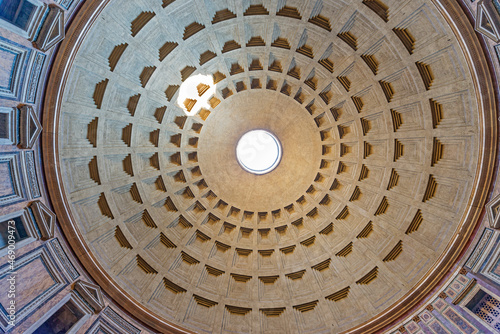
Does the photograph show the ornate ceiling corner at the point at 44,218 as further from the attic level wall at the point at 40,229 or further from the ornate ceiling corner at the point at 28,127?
the ornate ceiling corner at the point at 28,127

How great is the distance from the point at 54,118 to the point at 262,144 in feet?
49.5

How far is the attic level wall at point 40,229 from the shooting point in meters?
13.6

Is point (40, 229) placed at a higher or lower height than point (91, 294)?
higher

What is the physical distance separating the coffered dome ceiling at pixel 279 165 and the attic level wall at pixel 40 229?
0.98 metres

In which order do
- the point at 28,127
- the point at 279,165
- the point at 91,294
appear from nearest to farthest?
the point at 28,127
the point at 91,294
the point at 279,165

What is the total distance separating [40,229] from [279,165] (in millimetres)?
15542

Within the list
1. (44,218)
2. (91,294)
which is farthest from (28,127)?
(91,294)

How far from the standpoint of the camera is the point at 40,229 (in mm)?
16000

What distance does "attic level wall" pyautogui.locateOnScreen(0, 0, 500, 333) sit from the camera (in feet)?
44.6

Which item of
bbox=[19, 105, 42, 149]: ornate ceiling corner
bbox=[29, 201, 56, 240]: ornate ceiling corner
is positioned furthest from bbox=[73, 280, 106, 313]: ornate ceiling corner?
bbox=[19, 105, 42, 149]: ornate ceiling corner

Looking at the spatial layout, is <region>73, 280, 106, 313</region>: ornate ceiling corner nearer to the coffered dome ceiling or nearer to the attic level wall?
the attic level wall

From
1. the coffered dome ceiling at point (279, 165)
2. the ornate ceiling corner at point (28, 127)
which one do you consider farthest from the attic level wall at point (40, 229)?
the coffered dome ceiling at point (279, 165)

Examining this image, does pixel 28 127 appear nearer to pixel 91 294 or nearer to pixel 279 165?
pixel 91 294

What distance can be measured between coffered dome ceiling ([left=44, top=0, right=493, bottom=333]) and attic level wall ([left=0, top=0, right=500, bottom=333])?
98 cm
